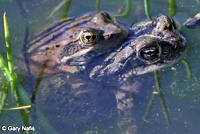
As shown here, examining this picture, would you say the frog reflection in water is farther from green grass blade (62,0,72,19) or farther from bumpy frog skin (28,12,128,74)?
green grass blade (62,0,72,19)

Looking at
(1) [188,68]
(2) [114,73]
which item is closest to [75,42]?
(2) [114,73]

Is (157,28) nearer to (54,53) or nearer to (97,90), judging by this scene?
(97,90)

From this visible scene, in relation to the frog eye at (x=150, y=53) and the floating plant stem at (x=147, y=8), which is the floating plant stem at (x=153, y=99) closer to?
the frog eye at (x=150, y=53)

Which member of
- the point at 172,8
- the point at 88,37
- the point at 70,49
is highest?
the point at 88,37

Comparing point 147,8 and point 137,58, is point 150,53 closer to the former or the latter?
point 137,58

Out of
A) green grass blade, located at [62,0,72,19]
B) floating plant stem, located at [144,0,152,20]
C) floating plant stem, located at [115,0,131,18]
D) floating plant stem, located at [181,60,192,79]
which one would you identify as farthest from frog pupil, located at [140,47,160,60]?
green grass blade, located at [62,0,72,19]

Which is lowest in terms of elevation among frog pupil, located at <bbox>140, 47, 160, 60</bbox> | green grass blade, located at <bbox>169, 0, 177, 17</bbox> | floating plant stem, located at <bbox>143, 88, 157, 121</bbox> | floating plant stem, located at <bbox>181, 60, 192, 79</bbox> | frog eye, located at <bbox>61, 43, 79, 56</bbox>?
floating plant stem, located at <bbox>143, 88, 157, 121</bbox>
